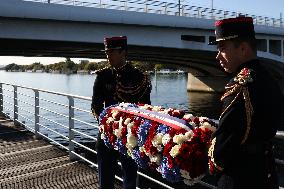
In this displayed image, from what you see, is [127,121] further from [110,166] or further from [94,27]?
[94,27]

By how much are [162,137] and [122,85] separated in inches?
39.3

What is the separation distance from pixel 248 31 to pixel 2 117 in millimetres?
10842

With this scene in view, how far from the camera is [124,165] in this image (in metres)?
3.79

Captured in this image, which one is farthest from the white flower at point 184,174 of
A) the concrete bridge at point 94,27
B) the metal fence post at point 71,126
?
the concrete bridge at point 94,27

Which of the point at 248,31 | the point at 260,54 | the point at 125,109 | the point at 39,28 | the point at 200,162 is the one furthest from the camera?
the point at 260,54

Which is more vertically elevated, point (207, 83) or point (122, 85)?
point (122, 85)

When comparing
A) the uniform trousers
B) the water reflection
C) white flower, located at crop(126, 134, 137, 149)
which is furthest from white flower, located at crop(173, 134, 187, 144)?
the water reflection

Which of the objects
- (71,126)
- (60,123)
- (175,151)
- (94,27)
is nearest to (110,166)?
(175,151)

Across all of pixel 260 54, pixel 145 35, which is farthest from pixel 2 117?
pixel 260 54

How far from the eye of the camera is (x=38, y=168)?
6.48 metres

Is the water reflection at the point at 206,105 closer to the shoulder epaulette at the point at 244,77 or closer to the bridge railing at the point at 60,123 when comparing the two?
the bridge railing at the point at 60,123

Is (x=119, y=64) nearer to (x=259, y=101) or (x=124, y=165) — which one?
(x=124, y=165)

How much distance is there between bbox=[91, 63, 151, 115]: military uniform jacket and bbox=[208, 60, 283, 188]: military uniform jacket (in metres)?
1.55

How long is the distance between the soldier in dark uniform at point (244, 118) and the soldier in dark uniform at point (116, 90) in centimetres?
147
